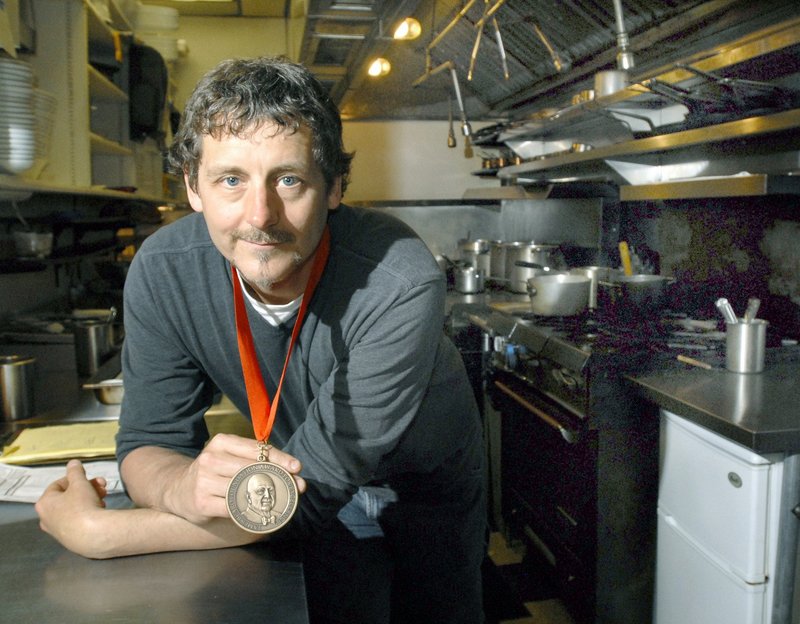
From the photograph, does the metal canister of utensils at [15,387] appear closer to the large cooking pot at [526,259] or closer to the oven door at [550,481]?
the oven door at [550,481]

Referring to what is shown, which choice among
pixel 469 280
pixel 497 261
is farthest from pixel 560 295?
pixel 497 261

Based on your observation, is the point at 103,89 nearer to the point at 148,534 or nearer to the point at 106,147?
the point at 106,147

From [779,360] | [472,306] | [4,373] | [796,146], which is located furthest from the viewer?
[472,306]

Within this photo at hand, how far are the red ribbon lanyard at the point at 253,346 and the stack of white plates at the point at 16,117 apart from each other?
895 mm

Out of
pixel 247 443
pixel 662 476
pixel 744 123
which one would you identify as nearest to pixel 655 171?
pixel 744 123

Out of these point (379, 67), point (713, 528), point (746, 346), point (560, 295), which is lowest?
point (713, 528)

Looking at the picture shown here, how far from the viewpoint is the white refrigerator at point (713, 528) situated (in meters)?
1.61

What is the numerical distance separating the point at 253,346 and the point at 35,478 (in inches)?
20.1

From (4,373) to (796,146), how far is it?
8.37 ft

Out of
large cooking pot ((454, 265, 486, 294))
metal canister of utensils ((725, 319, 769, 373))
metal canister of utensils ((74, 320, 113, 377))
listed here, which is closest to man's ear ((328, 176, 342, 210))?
metal canister of utensils ((725, 319, 769, 373))

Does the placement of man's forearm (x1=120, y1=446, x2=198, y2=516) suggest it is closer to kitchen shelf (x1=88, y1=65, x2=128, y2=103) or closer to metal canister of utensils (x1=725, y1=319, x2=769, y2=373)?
metal canister of utensils (x1=725, y1=319, x2=769, y2=373)

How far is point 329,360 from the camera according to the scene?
4.31 ft

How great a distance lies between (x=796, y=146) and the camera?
239cm

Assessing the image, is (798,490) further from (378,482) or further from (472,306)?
(472,306)
